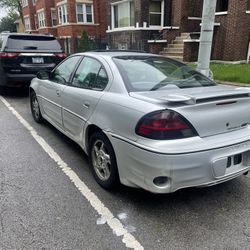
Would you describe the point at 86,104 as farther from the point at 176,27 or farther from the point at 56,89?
the point at 176,27

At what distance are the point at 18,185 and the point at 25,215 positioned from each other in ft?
2.23

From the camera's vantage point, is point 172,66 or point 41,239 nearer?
point 41,239

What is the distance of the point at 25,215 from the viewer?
2.84 meters

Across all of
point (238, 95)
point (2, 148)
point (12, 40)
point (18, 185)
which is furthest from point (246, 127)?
point (12, 40)

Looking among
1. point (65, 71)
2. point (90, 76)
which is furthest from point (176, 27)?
point (90, 76)

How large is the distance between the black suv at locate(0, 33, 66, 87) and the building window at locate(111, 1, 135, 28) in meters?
11.0

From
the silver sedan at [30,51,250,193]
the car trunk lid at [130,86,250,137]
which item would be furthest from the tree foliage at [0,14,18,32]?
the car trunk lid at [130,86,250,137]

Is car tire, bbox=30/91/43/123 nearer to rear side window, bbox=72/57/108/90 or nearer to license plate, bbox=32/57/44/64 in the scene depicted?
rear side window, bbox=72/57/108/90

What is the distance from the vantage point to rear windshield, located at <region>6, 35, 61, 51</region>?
8078 millimetres

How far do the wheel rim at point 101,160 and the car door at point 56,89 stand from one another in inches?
49.1

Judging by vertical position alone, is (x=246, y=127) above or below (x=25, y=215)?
above

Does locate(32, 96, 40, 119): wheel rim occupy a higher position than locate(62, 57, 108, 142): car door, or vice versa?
locate(62, 57, 108, 142): car door

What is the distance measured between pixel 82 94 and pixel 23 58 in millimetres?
5104

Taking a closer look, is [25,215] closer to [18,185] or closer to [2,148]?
[18,185]
